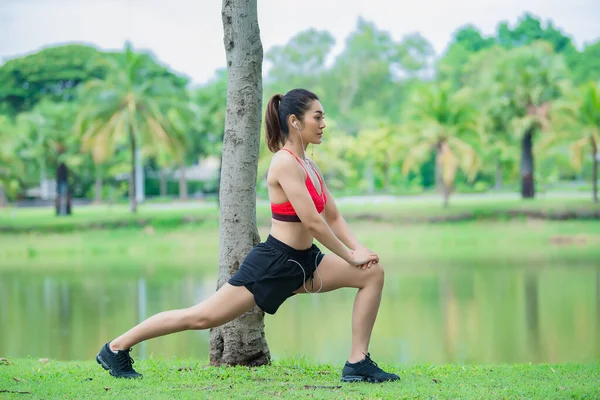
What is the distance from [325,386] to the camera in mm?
3494

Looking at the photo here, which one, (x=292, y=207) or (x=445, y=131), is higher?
(x=445, y=131)

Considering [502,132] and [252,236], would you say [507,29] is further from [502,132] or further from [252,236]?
[252,236]

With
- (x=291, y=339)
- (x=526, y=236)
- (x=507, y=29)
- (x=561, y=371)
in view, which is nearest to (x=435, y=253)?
(x=526, y=236)

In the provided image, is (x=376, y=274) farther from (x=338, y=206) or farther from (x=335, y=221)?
(x=338, y=206)

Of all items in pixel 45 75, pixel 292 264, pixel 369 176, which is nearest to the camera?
pixel 292 264

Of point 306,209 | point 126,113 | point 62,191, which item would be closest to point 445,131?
point 126,113

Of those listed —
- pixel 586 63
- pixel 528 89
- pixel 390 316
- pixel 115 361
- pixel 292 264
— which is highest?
pixel 586 63

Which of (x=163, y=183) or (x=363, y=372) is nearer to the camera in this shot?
(x=363, y=372)

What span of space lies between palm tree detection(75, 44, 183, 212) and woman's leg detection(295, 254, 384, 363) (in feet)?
51.0

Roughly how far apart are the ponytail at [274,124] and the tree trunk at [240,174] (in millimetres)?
693

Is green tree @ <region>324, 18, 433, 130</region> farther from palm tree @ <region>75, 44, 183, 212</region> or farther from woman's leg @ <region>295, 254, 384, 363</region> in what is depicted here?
woman's leg @ <region>295, 254, 384, 363</region>

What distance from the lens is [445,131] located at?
67.2 feet

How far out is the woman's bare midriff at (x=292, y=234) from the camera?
344 centimetres

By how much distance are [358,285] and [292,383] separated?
55cm
